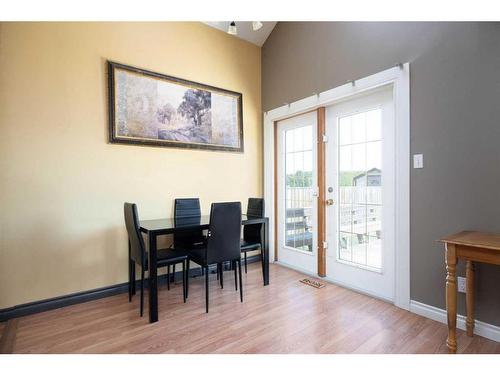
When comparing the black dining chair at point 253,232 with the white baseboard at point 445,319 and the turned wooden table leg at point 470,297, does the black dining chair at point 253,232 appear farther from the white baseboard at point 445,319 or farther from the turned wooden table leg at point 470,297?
the turned wooden table leg at point 470,297

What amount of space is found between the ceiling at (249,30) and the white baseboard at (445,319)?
3.59 m

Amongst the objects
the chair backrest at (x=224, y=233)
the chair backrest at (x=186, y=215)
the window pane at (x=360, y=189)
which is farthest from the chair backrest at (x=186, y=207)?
the window pane at (x=360, y=189)

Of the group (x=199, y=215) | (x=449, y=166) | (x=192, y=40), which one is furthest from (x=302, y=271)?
(x=192, y=40)

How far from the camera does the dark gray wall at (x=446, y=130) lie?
5.90 ft

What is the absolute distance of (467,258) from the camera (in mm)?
1566

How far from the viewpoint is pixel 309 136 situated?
3.20 metres

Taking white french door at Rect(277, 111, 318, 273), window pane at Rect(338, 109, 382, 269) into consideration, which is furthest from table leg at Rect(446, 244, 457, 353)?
white french door at Rect(277, 111, 318, 273)

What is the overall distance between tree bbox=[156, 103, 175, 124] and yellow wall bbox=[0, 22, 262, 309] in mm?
342

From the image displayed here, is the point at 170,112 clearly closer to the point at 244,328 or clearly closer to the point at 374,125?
the point at 374,125

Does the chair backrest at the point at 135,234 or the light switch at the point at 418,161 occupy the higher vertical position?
the light switch at the point at 418,161

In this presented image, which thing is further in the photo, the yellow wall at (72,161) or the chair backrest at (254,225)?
the chair backrest at (254,225)
